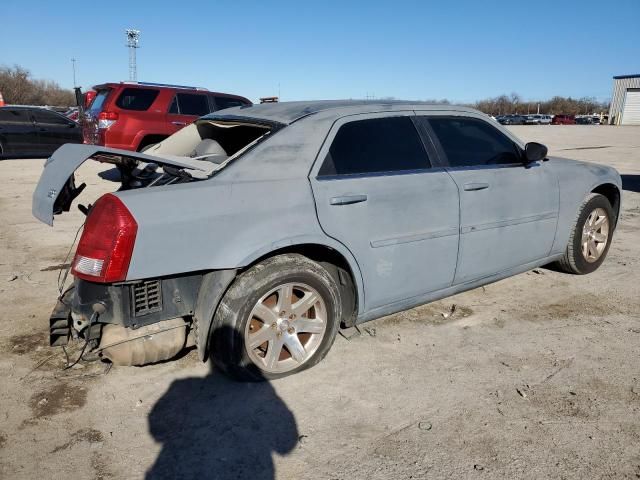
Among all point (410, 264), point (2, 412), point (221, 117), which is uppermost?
point (221, 117)

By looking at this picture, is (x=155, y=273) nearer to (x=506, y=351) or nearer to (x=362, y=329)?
(x=362, y=329)

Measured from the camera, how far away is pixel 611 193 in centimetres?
494

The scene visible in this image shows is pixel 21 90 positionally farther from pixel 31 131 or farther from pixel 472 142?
pixel 472 142

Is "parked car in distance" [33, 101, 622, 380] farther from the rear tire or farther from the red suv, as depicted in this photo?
the red suv

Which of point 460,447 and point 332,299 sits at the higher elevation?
point 332,299

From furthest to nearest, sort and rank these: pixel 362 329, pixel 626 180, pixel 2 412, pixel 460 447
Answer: pixel 626 180 < pixel 362 329 < pixel 2 412 < pixel 460 447

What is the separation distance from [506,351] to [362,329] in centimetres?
99

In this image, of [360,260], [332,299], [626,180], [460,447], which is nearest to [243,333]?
[332,299]

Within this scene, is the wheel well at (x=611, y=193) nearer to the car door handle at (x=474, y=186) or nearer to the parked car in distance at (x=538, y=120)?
the car door handle at (x=474, y=186)

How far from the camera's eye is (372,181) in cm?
317

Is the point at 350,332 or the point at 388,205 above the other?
the point at 388,205

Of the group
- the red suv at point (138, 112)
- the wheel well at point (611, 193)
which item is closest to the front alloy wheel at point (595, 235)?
the wheel well at point (611, 193)

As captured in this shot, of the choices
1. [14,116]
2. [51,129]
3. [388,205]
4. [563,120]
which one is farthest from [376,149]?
[563,120]

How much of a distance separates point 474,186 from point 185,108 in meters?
7.97
